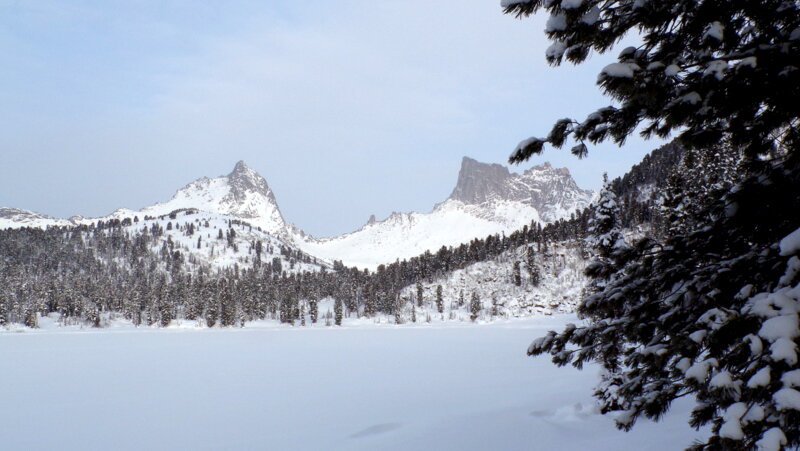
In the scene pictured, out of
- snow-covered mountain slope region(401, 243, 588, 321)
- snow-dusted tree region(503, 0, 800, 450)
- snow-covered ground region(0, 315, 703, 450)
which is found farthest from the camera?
snow-covered mountain slope region(401, 243, 588, 321)

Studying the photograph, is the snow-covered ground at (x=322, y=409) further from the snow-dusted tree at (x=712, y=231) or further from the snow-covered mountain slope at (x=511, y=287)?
the snow-covered mountain slope at (x=511, y=287)

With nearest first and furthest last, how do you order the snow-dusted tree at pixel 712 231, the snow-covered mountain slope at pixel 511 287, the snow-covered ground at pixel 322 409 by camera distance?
the snow-dusted tree at pixel 712 231, the snow-covered ground at pixel 322 409, the snow-covered mountain slope at pixel 511 287

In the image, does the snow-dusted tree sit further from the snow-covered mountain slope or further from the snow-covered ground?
the snow-covered mountain slope

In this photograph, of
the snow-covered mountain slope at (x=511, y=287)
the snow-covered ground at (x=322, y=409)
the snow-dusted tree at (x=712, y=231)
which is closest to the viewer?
the snow-dusted tree at (x=712, y=231)

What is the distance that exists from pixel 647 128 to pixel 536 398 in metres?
17.5

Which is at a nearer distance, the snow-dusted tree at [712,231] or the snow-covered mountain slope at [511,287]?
the snow-dusted tree at [712,231]

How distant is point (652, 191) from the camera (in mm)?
146000

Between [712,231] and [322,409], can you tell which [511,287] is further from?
[712,231]

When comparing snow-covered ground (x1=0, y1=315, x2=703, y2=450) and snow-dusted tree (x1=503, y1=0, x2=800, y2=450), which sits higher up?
snow-dusted tree (x1=503, y1=0, x2=800, y2=450)

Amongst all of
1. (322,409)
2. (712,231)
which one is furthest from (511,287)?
(712,231)

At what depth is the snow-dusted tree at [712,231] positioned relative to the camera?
2713 mm

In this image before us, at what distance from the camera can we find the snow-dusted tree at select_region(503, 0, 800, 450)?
271cm

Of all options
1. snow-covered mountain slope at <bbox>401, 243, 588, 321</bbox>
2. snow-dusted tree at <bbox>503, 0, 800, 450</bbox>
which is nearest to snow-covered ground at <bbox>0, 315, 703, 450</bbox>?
snow-dusted tree at <bbox>503, 0, 800, 450</bbox>

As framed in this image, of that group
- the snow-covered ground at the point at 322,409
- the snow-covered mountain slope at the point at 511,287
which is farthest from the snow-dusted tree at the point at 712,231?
the snow-covered mountain slope at the point at 511,287
